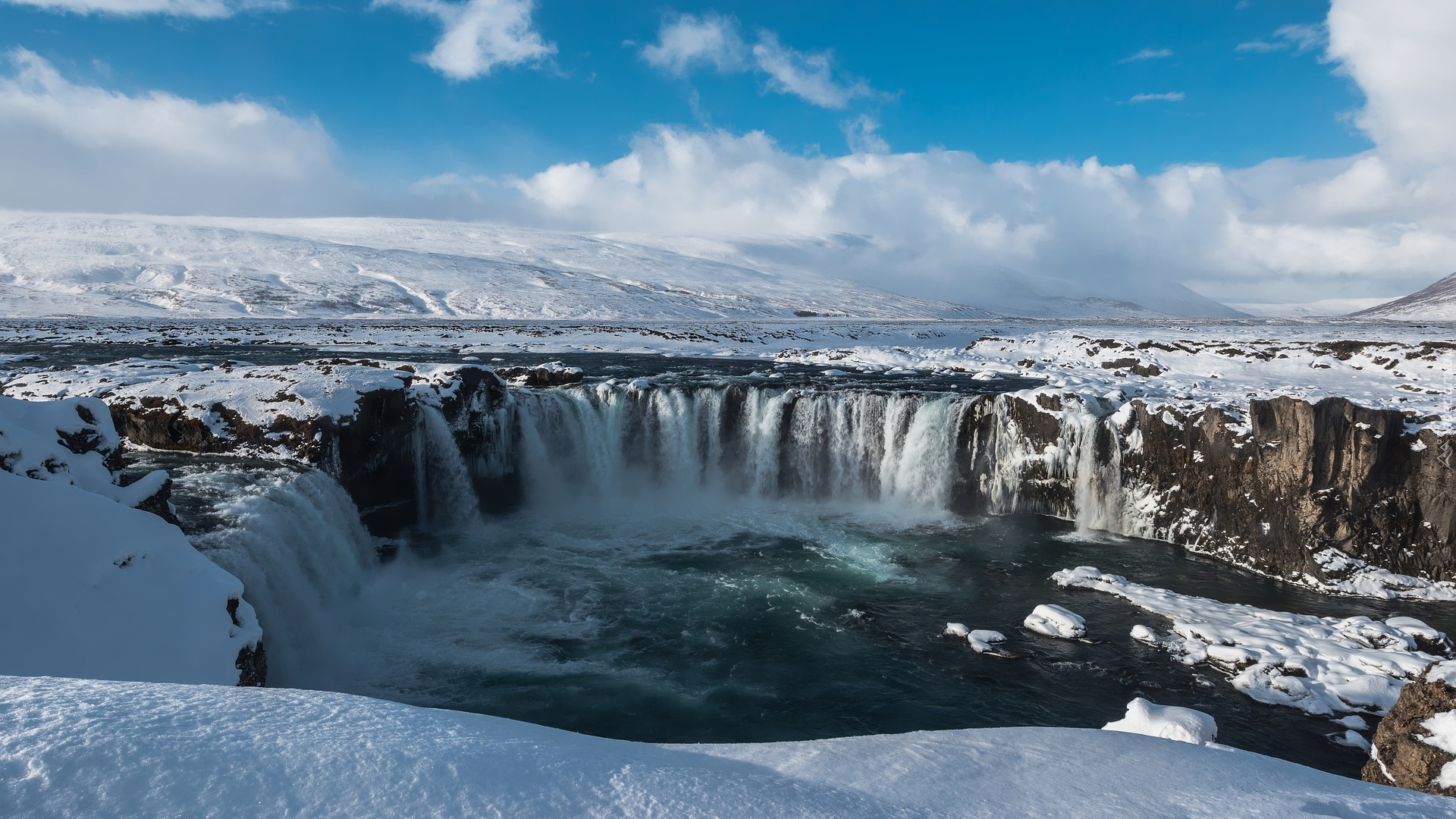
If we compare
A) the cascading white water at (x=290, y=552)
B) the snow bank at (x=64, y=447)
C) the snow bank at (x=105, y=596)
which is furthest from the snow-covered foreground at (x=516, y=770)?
the cascading white water at (x=290, y=552)

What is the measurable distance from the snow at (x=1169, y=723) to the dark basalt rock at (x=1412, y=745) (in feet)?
6.65

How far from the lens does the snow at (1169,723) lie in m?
9.16

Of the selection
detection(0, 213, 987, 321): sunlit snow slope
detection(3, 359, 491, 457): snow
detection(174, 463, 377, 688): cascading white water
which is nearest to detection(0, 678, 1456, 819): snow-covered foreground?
detection(174, 463, 377, 688): cascading white water

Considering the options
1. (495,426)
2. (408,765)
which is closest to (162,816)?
(408,765)

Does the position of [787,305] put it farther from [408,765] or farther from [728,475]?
[408,765]

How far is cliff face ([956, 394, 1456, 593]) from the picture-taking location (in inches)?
682

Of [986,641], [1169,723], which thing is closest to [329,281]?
[986,641]

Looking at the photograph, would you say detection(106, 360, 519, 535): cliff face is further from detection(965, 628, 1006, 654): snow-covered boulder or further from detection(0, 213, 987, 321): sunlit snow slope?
detection(0, 213, 987, 321): sunlit snow slope

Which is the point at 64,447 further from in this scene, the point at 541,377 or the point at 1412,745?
the point at 541,377

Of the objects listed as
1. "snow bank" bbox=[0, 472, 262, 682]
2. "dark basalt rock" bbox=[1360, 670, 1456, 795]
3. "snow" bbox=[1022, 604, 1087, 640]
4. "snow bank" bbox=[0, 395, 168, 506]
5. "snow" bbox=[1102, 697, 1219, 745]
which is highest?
"snow bank" bbox=[0, 395, 168, 506]

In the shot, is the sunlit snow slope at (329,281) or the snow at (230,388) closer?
the snow at (230,388)

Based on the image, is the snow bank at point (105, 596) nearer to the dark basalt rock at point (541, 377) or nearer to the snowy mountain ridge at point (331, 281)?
the dark basalt rock at point (541, 377)

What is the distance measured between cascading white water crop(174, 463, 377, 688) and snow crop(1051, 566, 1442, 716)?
15.5m

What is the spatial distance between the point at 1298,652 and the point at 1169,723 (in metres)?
5.96
